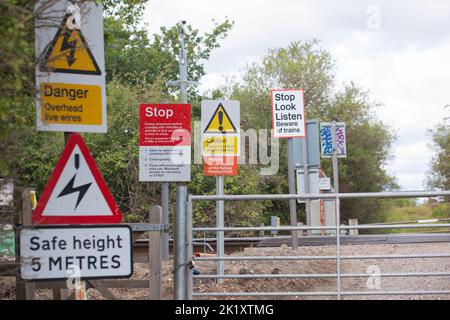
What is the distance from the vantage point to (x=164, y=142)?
14789 millimetres

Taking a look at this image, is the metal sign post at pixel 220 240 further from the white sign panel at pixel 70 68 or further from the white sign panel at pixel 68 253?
the white sign panel at pixel 70 68

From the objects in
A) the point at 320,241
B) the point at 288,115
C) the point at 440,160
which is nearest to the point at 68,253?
the point at 288,115

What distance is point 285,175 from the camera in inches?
1678

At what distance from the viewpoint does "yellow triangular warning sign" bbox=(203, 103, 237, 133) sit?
13.8 m

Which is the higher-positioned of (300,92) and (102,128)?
(300,92)

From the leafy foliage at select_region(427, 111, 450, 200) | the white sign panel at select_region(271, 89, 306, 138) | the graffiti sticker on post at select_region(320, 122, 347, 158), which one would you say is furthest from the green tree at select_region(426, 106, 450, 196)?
the white sign panel at select_region(271, 89, 306, 138)

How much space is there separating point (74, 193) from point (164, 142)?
7753mm

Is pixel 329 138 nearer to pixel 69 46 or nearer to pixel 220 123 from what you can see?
pixel 220 123
